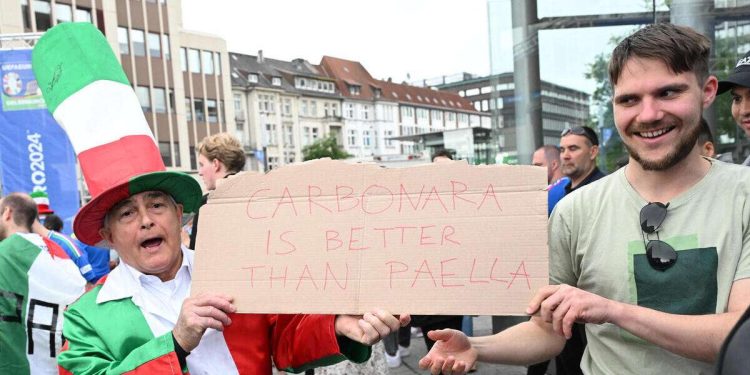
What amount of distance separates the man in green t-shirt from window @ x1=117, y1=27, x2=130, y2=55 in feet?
124

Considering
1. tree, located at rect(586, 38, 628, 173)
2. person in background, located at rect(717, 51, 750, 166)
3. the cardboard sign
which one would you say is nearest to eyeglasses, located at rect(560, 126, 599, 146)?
tree, located at rect(586, 38, 628, 173)

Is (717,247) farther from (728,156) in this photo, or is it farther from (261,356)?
(728,156)

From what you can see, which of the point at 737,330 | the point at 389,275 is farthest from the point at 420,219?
the point at 737,330

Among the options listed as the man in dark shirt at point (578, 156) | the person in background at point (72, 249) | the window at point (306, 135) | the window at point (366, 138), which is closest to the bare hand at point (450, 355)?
the man in dark shirt at point (578, 156)

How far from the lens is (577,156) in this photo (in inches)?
191

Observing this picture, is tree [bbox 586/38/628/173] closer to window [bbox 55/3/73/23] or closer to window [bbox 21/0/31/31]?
window [bbox 21/0/31/31]

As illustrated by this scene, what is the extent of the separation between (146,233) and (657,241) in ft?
5.51

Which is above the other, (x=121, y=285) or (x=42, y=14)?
(x=42, y=14)

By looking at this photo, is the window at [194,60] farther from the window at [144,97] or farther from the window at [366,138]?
the window at [366,138]

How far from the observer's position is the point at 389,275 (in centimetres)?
162

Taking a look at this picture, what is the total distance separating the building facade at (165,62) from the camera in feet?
106

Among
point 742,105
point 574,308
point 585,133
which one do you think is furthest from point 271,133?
point 574,308

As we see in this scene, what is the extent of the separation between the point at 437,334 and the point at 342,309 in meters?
0.30

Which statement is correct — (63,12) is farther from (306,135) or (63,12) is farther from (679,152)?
(679,152)
